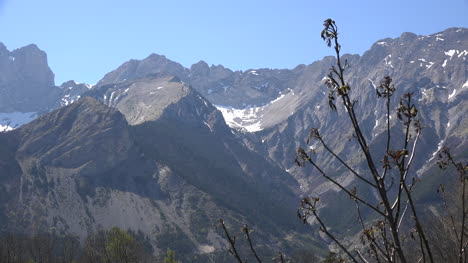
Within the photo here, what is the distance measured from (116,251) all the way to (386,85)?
264 ft

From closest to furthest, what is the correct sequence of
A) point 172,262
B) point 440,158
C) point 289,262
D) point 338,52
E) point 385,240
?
1. point 338,52
2. point 385,240
3. point 440,158
4. point 289,262
5. point 172,262

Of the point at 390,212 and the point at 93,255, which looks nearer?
the point at 390,212

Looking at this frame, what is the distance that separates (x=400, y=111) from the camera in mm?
5535

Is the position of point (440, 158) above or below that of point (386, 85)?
below

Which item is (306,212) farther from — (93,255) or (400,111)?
(93,255)

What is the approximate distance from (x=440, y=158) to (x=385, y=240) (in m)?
1.60

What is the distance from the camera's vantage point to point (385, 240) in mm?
6016

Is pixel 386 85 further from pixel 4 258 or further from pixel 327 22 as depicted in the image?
pixel 4 258

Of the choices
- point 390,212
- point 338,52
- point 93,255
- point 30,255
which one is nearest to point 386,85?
point 338,52

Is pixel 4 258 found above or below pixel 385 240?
above

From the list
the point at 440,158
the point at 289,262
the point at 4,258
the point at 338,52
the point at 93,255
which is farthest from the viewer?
the point at 93,255

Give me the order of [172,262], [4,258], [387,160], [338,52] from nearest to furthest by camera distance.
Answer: [387,160] → [338,52] → [172,262] → [4,258]

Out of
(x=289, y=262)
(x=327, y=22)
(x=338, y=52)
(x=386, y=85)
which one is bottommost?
(x=289, y=262)

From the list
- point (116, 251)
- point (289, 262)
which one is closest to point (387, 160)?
point (289, 262)
